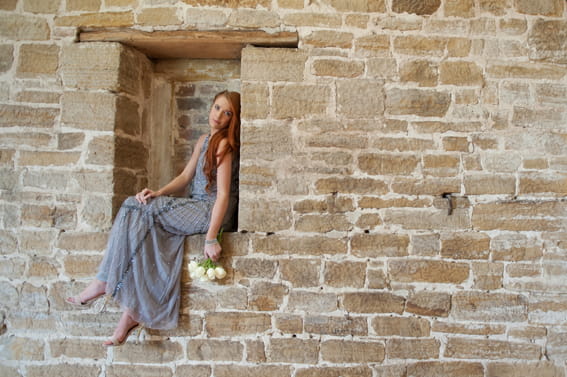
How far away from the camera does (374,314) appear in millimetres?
2635

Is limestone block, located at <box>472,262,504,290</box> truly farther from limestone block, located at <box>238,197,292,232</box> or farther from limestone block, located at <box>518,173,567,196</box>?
limestone block, located at <box>238,197,292,232</box>

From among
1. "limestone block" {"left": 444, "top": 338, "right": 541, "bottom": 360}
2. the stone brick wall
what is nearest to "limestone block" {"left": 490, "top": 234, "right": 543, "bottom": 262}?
the stone brick wall

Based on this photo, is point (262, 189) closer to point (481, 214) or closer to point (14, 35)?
point (481, 214)

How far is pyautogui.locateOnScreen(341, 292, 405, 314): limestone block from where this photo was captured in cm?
263

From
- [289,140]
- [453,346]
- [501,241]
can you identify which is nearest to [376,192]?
[289,140]

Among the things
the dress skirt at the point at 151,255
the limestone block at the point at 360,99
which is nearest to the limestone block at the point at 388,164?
the limestone block at the point at 360,99

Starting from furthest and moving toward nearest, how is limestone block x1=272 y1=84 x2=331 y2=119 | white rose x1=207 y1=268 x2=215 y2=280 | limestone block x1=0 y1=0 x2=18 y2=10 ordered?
limestone block x1=0 y1=0 x2=18 y2=10 → limestone block x1=272 y1=84 x2=331 y2=119 → white rose x1=207 y1=268 x2=215 y2=280

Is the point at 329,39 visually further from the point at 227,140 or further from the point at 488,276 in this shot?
the point at 488,276

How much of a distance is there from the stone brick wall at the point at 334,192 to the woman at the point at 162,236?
0.36ft

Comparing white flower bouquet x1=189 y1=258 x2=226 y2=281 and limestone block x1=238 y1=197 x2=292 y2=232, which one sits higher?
limestone block x1=238 y1=197 x2=292 y2=232

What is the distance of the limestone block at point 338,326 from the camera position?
2625mm

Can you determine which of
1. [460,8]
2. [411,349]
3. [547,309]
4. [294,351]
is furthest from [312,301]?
[460,8]

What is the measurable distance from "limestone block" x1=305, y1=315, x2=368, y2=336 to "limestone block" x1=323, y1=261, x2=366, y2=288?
0.20 meters

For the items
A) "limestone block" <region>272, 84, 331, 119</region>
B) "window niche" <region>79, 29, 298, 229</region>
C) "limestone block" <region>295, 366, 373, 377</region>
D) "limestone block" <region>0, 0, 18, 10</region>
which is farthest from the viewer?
"window niche" <region>79, 29, 298, 229</region>
